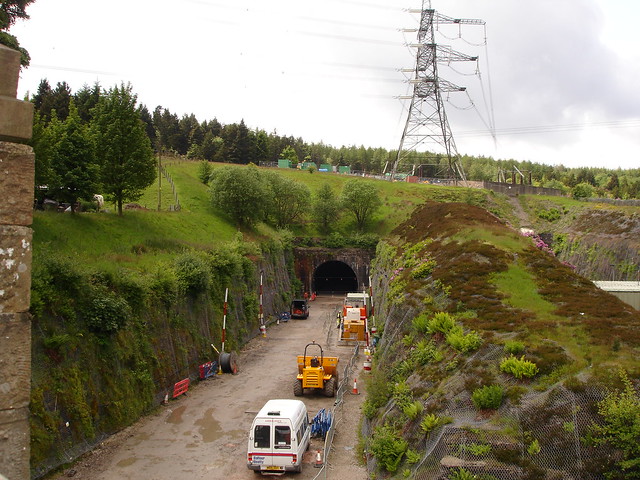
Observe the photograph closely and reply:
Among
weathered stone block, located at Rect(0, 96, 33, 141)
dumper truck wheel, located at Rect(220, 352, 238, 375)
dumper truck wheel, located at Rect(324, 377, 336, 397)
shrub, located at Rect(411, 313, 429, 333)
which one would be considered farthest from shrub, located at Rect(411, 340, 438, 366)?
dumper truck wheel, located at Rect(220, 352, 238, 375)

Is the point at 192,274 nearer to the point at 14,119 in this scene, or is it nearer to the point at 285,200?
the point at 14,119

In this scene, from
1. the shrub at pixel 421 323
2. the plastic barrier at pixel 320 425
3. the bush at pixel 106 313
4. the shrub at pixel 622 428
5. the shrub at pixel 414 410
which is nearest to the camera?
the shrub at pixel 622 428

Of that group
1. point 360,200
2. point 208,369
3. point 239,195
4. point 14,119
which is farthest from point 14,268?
point 360,200

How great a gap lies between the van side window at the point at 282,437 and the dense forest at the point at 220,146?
17410 millimetres

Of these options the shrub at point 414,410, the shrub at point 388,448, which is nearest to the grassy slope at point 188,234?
the shrub at point 414,410

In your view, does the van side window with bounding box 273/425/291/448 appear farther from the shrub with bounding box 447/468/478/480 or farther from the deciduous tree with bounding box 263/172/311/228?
the deciduous tree with bounding box 263/172/311/228

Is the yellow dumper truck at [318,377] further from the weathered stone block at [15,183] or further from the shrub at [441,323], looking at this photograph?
the weathered stone block at [15,183]

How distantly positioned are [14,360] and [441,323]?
14.1 metres

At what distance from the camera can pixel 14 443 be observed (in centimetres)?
517

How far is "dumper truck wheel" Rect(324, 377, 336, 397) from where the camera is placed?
24953 millimetres

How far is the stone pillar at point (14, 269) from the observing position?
16.9ft

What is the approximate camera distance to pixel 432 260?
25.9m

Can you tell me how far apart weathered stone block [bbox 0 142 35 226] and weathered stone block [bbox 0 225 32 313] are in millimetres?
117

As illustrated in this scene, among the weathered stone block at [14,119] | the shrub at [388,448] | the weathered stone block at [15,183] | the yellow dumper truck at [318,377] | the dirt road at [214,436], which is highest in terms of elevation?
the weathered stone block at [14,119]
